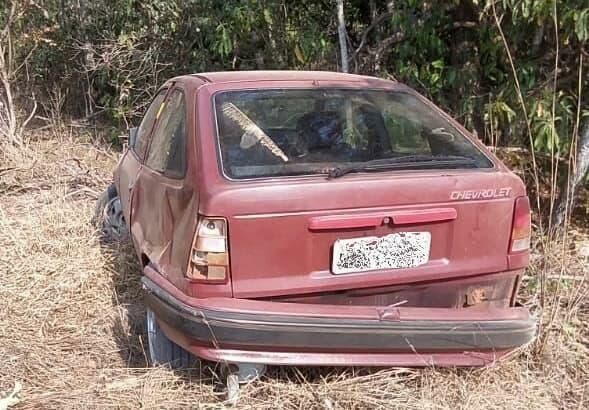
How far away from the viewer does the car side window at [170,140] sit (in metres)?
3.04

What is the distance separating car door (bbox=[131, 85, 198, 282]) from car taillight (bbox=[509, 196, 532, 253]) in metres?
1.50

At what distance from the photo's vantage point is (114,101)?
381 inches

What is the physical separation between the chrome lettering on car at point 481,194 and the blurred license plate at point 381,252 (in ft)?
0.71

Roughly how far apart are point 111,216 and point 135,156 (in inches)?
49.1

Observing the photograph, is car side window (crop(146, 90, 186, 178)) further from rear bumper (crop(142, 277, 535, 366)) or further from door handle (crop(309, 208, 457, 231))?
door handle (crop(309, 208, 457, 231))

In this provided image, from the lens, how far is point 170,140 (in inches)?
131

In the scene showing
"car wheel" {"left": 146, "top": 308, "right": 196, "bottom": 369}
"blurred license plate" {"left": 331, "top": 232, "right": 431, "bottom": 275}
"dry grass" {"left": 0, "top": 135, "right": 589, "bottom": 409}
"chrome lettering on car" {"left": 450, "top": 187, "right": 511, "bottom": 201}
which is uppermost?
"chrome lettering on car" {"left": 450, "top": 187, "right": 511, "bottom": 201}

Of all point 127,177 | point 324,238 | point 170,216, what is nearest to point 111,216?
point 127,177

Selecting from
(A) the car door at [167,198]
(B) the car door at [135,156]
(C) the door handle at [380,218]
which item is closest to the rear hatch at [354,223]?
(C) the door handle at [380,218]

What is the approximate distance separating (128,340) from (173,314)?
116 cm

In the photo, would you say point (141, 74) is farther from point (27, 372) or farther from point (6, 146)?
point (27, 372)

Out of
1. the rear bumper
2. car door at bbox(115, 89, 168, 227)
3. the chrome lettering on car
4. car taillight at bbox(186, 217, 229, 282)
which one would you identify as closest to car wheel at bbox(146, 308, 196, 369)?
the rear bumper

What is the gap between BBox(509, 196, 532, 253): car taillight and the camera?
294cm

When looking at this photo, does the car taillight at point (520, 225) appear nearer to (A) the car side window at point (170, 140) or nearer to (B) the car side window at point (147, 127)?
(A) the car side window at point (170, 140)
